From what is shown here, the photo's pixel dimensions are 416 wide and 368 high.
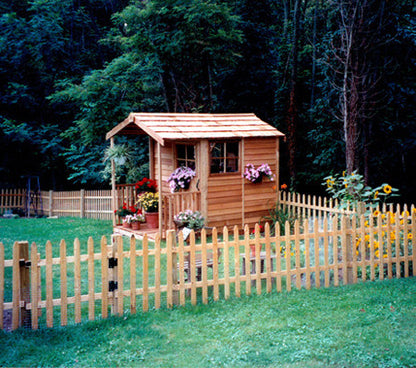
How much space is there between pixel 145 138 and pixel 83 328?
14.9 meters

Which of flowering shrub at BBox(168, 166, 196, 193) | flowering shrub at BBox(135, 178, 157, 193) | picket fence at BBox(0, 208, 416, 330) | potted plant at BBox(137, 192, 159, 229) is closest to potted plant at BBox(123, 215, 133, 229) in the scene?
potted plant at BBox(137, 192, 159, 229)

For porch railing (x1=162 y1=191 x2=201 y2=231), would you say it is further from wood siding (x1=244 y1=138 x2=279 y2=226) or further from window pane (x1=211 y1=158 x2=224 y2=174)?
wood siding (x1=244 y1=138 x2=279 y2=226)

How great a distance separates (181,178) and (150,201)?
1144 mm

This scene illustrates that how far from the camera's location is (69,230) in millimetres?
15164

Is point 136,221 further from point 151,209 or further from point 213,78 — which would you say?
point 213,78

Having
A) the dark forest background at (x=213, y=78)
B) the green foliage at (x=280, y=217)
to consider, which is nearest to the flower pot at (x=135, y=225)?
the green foliage at (x=280, y=217)

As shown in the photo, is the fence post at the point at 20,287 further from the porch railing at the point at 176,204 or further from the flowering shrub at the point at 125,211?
the flowering shrub at the point at 125,211

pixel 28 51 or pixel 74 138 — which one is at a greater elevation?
pixel 28 51

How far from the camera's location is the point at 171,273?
6.59 m

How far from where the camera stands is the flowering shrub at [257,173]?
13430 mm

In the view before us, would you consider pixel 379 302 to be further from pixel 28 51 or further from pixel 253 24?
pixel 28 51

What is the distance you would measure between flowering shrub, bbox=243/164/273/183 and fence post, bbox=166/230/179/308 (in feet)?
23.1

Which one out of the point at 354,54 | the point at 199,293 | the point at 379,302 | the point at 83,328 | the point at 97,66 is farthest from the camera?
the point at 97,66

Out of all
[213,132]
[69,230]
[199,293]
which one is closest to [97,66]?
[69,230]
